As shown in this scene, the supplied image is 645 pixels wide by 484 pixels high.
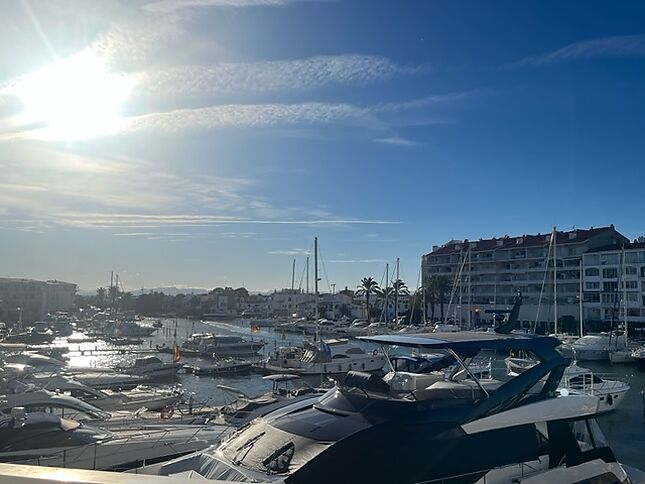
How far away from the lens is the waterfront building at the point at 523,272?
2899 inches

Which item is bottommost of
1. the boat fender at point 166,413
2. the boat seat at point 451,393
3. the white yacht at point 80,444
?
the boat fender at point 166,413

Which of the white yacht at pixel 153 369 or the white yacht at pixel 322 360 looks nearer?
the white yacht at pixel 322 360

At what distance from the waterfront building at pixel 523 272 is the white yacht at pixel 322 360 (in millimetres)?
28783

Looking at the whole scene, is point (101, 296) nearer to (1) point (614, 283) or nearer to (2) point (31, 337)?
(2) point (31, 337)

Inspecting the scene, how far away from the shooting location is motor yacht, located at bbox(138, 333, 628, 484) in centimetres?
534

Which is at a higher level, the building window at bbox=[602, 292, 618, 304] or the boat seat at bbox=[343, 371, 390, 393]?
the building window at bbox=[602, 292, 618, 304]

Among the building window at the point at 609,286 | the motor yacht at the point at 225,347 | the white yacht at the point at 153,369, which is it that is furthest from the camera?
the building window at the point at 609,286

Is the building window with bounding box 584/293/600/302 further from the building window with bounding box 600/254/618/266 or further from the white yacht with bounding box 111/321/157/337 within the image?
the white yacht with bounding box 111/321/157/337

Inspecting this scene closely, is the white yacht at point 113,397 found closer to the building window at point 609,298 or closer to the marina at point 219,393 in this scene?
the marina at point 219,393

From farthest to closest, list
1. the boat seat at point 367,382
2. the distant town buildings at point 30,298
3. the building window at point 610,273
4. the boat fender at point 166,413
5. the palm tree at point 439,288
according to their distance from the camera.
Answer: the distant town buildings at point 30,298
the palm tree at point 439,288
the building window at point 610,273
the boat fender at point 166,413
the boat seat at point 367,382

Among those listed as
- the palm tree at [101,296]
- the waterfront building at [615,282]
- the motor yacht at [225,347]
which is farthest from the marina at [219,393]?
the palm tree at [101,296]

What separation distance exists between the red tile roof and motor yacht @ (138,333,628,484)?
7469 centimetres

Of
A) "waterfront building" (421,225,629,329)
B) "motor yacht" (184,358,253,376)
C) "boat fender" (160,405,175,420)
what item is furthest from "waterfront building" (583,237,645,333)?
"boat fender" (160,405,175,420)

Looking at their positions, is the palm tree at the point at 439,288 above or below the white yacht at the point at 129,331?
above
